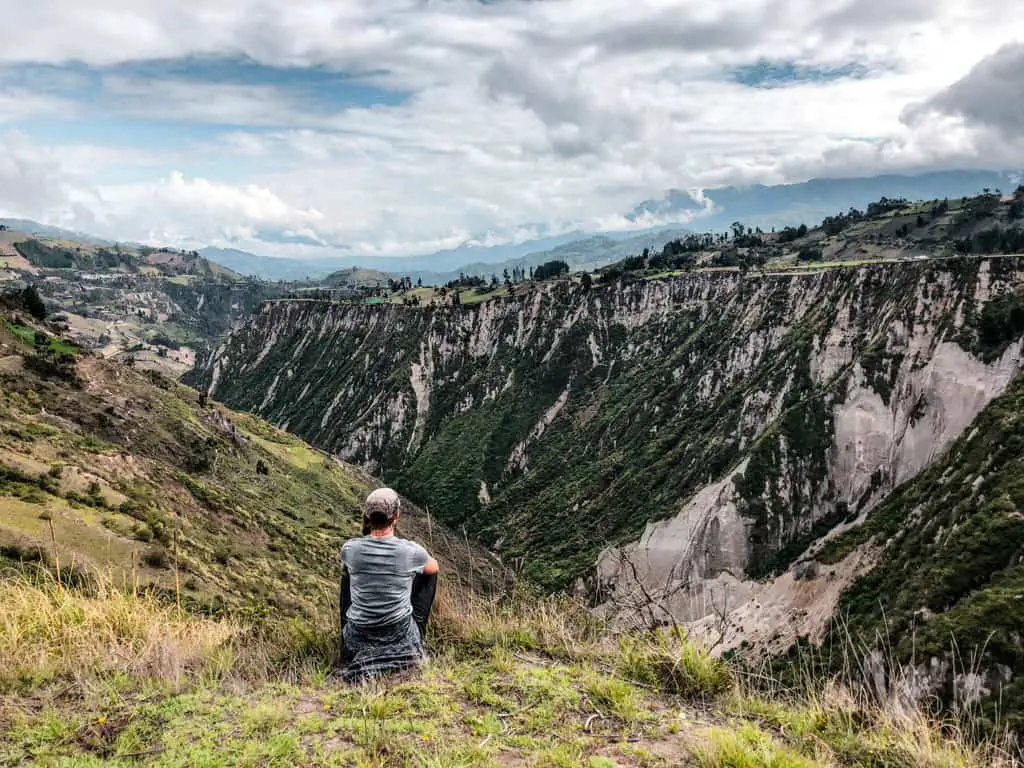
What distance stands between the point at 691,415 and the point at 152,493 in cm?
7769

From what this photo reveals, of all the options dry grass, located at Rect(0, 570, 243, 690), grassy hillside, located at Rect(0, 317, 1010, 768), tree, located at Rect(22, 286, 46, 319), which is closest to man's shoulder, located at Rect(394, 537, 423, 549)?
grassy hillside, located at Rect(0, 317, 1010, 768)

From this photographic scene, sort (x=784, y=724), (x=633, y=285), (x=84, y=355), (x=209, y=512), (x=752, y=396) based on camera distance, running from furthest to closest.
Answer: (x=633, y=285) → (x=752, y=396) → (x=84, y=355) → (x=209, y=512) → (x=784, y=724)

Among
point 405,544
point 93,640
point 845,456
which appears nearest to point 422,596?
point 405,544

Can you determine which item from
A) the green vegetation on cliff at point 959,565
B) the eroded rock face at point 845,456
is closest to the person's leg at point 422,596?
the green vegetation on cliff at point 959,565

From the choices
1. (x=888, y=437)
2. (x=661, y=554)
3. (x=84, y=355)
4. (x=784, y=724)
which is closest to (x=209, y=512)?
(x=84, y=355)

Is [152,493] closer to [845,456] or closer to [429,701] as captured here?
[429,701]

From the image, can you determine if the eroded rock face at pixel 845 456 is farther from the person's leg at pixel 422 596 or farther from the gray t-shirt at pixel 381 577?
the gray t-shirt at pixel 381 577

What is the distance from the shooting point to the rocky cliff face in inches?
2522

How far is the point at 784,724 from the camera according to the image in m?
7.14

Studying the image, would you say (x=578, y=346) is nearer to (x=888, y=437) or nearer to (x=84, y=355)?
(x=888, y=437)

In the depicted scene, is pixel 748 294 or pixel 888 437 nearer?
pixel 888 437

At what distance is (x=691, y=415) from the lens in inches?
3834

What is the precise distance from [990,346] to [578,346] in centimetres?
8063

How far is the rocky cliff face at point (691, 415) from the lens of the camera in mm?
64062
